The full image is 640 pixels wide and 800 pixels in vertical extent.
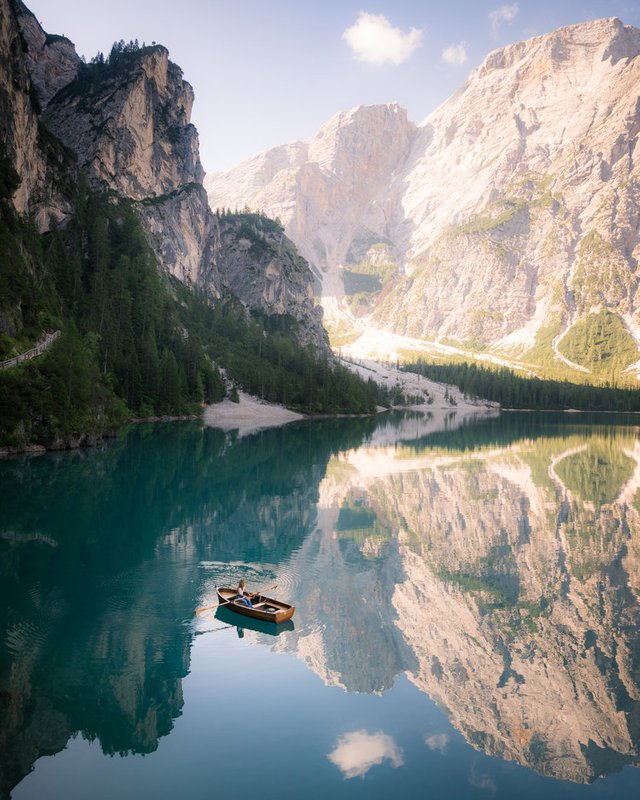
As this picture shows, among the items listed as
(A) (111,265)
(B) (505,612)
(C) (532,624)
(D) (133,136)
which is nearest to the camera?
(C) (532,624)

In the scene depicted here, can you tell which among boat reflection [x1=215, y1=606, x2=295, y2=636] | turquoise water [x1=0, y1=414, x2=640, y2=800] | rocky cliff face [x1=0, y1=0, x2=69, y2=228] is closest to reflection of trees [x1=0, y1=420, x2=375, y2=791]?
turquoise water [x1=0, y1=414, x2=640, y2=800]

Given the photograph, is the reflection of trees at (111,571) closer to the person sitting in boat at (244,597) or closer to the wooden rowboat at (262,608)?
the wooden rowboat at (262,608)

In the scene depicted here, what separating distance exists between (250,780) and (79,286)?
311 ft

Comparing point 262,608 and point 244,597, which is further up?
point 244,597

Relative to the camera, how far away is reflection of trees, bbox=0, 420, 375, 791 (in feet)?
45.1

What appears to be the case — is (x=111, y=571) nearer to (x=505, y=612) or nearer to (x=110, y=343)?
A: (x=505, y=612)

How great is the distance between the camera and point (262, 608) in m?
19.5

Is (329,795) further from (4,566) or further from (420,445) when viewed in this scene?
(420,445)

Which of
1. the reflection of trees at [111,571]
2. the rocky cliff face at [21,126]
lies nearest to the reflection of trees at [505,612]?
the reflection of trees at [111,571]

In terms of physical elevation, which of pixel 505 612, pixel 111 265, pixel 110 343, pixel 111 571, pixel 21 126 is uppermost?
pixel 21 126

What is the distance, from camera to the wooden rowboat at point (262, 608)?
750 inches

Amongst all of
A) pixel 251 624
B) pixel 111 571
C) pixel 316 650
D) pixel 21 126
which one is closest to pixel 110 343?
pixel 21 126

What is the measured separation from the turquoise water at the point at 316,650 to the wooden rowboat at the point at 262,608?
0.37 m

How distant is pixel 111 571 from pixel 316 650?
10.0 meters
